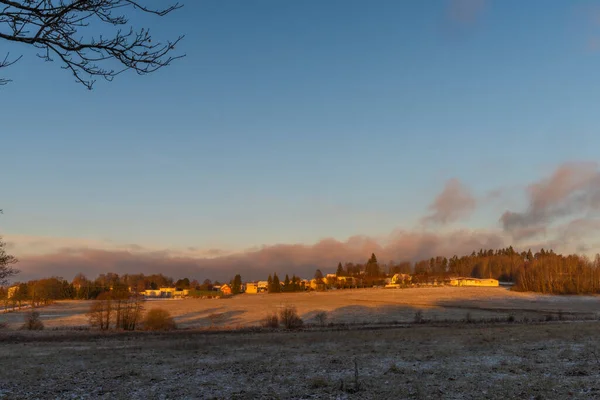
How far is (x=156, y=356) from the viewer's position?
25109 millimetres

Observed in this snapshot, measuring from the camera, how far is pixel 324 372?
704 inches

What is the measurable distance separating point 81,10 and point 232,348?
25.6 meters

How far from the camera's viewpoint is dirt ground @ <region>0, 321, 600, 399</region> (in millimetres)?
13859

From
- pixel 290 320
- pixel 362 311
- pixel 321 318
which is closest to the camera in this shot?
pixel 290 320

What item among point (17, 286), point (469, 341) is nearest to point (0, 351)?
point (469, 341)

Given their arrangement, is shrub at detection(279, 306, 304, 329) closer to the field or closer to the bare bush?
the bare bush

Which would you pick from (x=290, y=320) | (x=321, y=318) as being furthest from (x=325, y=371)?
(x=321, y=318)

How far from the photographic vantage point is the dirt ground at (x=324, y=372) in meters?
13.9

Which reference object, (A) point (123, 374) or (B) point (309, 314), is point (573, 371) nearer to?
(A) point (123, 374)

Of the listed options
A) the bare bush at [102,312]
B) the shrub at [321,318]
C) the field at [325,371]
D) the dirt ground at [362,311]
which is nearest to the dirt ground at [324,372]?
the field at [325,371]

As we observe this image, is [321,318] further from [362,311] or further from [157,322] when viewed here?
[362,311]

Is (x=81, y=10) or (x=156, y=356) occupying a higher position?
(x=81, y=10)

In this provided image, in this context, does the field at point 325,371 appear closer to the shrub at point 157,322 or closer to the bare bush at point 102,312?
the bare bush at point 102,312

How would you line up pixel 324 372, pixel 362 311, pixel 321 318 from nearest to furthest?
pixel 324 372
pixel 321 318
pixel 362 311
